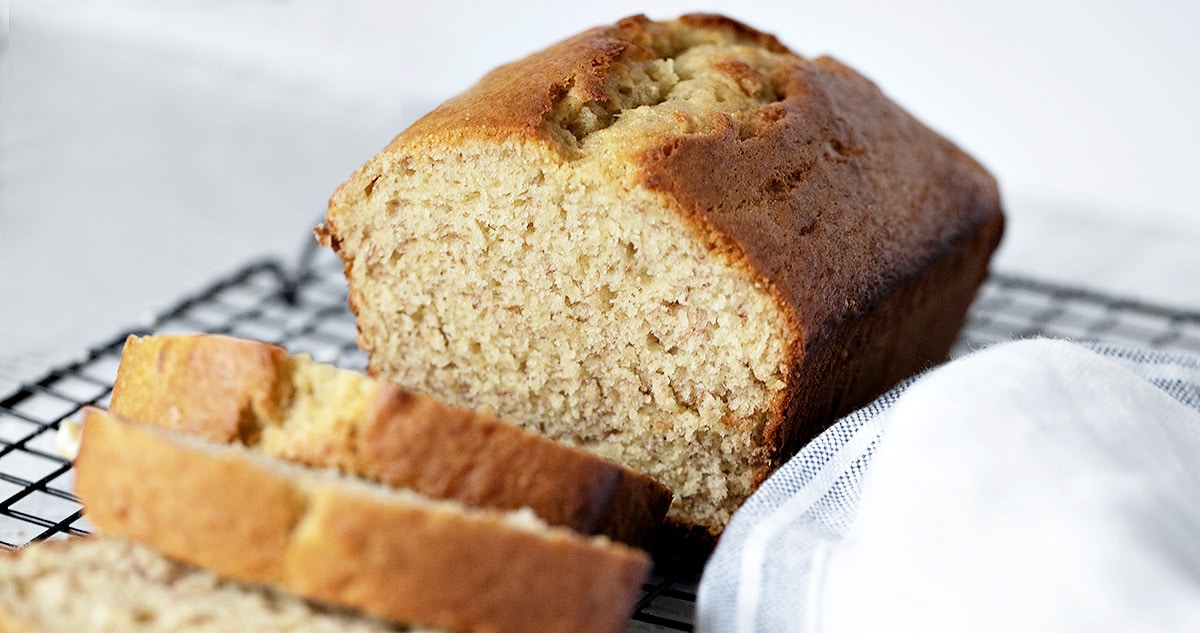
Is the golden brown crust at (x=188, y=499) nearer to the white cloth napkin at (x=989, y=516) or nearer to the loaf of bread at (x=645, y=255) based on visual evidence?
the white cloth napkin at (x=989, y=516)

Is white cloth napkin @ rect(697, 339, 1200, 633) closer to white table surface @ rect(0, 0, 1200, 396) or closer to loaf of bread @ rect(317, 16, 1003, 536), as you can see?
loaf of bread @ rect(317, 16, 1003, 536)

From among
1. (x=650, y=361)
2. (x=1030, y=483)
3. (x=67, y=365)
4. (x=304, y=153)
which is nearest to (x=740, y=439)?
(x=650, y=361)

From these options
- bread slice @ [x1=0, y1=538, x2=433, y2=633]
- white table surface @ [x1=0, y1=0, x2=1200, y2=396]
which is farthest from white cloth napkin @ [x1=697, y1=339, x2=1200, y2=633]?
white table surface @ [x1=0, y1=0, x2=1200, y2=396]

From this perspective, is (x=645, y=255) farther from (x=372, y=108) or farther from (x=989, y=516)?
(x=372, y=108)

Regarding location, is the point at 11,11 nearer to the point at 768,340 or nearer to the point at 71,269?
the point at 71,269

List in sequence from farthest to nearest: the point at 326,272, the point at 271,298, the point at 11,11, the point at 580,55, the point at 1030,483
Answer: the point at 11,11, the point at 326,272, the point at 271,298, the point at 580,55, the point at 1030,483
